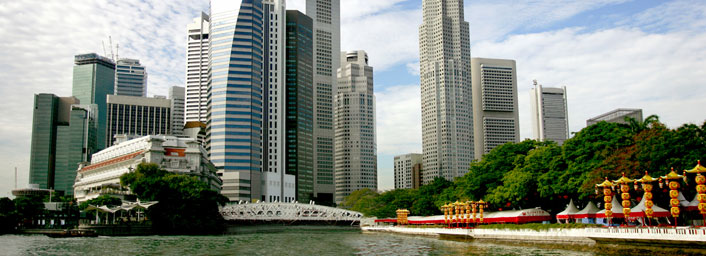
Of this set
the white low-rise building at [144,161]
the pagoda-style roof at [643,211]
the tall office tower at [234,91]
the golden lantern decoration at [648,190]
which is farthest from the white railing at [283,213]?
the golden lantern decoration at [648,190]

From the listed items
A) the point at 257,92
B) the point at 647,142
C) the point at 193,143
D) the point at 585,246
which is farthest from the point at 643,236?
the point at 257,92

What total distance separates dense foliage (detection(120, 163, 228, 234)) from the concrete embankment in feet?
173

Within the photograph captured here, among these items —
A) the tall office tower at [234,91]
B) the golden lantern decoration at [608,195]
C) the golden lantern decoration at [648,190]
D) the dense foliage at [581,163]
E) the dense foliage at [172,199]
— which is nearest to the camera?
the golden lantern decoration at [648,190]

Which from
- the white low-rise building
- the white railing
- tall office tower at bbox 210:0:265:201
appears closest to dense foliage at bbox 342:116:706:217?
the white low-rise building

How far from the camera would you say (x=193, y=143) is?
157 meters

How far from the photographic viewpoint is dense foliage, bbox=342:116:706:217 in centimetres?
5392

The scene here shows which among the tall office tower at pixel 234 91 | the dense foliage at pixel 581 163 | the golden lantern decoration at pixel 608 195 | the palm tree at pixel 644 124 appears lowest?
the golden lantern decoration at pixel 608 195

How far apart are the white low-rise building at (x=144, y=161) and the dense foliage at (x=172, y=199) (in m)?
24.5

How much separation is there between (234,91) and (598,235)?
144284 millimetres

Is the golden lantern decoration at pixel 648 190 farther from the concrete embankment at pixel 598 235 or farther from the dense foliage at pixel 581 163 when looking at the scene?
the dense foliage at pixel 581 163

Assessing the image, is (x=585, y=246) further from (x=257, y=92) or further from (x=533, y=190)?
(x=257, y=92)

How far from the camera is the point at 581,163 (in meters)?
65.8

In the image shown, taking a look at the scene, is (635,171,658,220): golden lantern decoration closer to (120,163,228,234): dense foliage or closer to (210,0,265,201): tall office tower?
(120,163,228,234): dense foliage

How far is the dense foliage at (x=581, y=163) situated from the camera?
53.9 metres
